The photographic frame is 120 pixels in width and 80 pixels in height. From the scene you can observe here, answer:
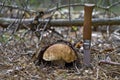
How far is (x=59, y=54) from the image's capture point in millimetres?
3082

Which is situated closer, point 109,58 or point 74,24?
point 109,58

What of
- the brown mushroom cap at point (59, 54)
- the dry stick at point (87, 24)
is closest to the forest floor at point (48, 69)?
the brown mushroom cap at point (59, 54)

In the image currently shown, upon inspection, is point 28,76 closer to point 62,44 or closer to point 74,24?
point 62,44

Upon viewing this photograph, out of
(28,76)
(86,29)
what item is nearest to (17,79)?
(28,76)

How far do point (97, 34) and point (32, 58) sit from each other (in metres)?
2.55

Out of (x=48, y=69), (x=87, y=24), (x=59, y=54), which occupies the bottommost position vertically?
(x=48, y=69)

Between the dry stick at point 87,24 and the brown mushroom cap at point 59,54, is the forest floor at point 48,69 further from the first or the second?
the dry stick at point 87,24

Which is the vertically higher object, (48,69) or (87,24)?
(87,24)

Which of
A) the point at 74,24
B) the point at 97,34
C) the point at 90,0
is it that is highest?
the point at 90,0

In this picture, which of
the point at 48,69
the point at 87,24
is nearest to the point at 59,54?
the point at 48,69

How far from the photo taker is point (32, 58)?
3.39 m

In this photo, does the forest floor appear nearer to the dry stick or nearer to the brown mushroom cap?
the brown mushroom cap

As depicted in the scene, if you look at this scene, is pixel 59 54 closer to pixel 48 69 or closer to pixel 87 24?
pixel 48 69

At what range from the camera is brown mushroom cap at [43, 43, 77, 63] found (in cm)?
308
